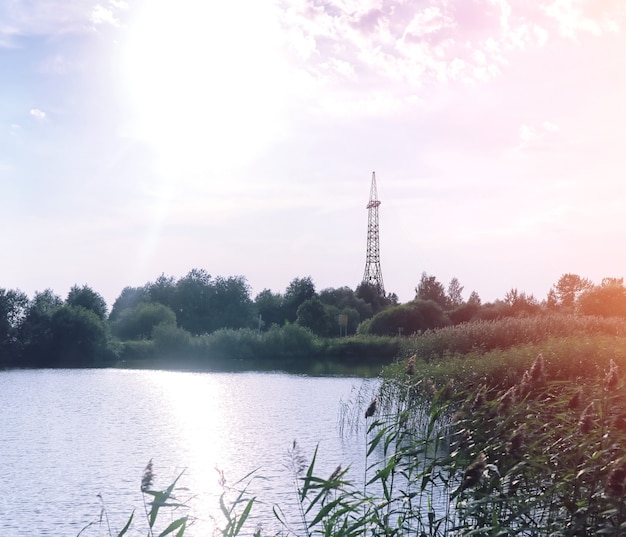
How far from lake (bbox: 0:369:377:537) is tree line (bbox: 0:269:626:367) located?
2904 centimetres

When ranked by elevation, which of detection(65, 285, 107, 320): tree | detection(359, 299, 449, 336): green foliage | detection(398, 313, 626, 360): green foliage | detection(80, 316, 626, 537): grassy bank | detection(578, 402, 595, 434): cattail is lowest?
detection(80, 316, 626, 537): grassy bank

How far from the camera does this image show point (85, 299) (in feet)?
321

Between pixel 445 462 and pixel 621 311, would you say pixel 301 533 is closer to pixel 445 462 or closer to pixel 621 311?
pixel 445 462

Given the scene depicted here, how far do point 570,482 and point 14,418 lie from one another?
28198 mm

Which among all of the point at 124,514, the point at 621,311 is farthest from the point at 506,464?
the point at 621,311

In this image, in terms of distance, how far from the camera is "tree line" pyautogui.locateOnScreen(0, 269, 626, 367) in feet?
244

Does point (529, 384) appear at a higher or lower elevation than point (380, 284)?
lower

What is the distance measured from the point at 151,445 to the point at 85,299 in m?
77.4

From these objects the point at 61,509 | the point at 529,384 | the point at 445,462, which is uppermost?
the point at 529,384

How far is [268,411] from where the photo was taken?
32.6 metres

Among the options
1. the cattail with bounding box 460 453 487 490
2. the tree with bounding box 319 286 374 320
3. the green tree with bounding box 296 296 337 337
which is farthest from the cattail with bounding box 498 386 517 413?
the tree with bounding box 319 286 374 320

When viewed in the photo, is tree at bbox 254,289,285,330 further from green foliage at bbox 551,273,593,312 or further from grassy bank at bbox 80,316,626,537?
grassy bank at bbox 80,316,626,537

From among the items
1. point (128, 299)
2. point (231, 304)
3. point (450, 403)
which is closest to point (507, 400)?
point (450, 403)

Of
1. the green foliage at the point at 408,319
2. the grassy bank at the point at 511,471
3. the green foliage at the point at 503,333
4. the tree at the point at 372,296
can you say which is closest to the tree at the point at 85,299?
the tree at the point at 372,296
